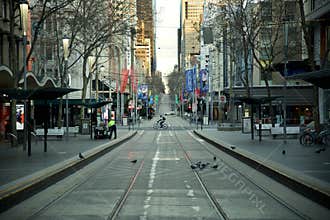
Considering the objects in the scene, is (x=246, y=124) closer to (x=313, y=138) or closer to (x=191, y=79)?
(x=313, y=138)

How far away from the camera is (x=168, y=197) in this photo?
1284 centimetres

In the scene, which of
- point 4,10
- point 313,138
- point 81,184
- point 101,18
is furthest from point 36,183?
point 101,18

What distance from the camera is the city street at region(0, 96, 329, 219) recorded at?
1076 centimetres

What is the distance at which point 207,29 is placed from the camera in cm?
4772

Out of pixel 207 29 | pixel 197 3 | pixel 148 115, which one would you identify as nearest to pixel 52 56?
pixel 207 29

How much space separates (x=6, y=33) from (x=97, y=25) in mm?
6453

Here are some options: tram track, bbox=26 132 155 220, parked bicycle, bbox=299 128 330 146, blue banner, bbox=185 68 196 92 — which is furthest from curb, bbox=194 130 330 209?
blue banner, bbox=185 68 196 92

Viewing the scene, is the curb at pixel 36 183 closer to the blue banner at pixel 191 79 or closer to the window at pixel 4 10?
the window at pixel 4 10

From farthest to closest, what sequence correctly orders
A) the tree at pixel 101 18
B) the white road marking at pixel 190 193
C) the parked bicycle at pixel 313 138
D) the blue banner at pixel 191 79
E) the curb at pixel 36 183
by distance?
1. the blue banner at pixel 191 79
2. the tree at pixel 101 18
3. the parked bicycle at pixel 313 138
4. the white road marking at pixel 190 193
5. the curb at pixel 36 183

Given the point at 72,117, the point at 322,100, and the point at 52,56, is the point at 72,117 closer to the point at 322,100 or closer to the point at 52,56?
the point at 52,56

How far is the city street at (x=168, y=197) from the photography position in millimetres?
10758

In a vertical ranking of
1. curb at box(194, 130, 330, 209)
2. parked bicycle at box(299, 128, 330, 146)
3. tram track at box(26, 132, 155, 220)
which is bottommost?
tram track at box(26, 132, 155, 220)

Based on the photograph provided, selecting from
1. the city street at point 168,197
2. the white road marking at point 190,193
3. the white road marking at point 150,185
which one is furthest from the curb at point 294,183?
the white road marking at point 150,185

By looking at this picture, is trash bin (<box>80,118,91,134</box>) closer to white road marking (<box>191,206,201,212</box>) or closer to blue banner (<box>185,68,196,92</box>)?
blue banner (<box>185,68,196,92</box>)
